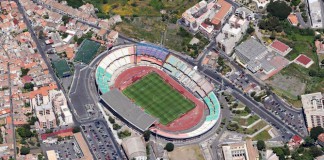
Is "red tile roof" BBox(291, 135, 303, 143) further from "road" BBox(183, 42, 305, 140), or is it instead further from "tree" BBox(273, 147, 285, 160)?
"tree" BBox(273, 147, 285, 160)

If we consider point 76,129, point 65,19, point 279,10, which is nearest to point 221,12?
point 279,10

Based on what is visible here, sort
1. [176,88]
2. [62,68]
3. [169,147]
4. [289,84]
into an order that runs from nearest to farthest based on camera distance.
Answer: [169,147]
[289,84]
[176,88]
[62,68]

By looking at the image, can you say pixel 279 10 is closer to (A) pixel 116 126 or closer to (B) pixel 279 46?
(B) pixel 279 46

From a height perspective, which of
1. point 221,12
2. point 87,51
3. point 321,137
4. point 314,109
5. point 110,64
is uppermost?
point 221,12

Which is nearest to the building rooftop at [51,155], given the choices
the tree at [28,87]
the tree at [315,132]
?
the tree at [28,87]

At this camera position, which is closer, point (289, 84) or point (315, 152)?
point (315, 152)

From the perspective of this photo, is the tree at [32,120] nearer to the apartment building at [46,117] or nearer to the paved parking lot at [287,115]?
the apartment building at [46,117]
